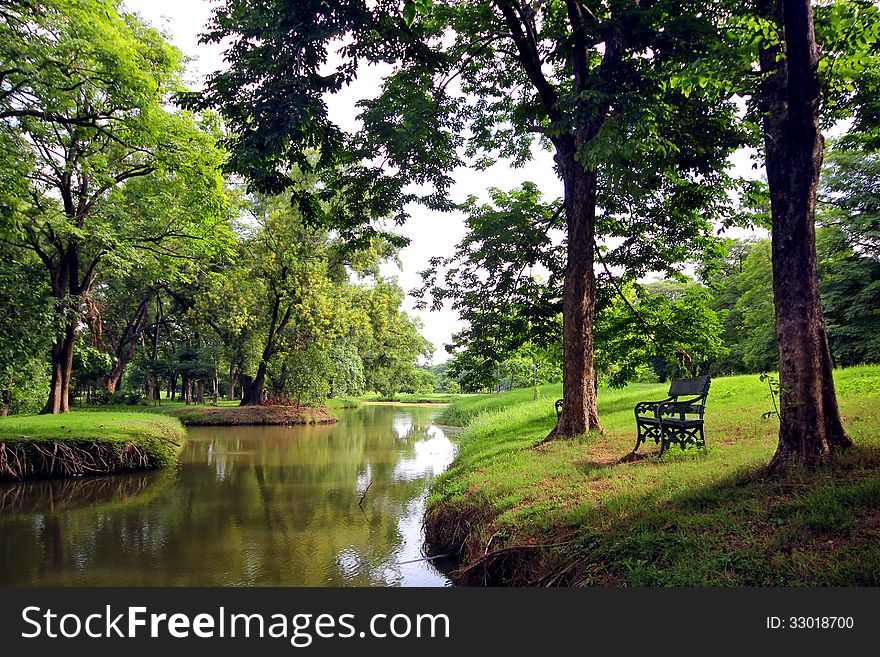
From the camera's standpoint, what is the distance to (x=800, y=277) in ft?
16.8

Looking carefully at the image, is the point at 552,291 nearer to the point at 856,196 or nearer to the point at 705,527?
the point at 705,527

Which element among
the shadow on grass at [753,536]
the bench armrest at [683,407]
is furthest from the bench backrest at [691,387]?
the shadow on grass at [753,536]

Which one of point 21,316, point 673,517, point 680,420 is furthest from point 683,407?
point 21,316

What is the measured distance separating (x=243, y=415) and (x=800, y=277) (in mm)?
26543

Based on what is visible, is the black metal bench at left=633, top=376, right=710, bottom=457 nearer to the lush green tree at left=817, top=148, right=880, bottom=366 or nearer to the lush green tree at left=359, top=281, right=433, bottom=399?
the lush green tree at left=817, top=148, right=880, bottom=366

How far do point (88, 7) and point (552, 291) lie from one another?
12.8m

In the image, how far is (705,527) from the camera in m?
4.11

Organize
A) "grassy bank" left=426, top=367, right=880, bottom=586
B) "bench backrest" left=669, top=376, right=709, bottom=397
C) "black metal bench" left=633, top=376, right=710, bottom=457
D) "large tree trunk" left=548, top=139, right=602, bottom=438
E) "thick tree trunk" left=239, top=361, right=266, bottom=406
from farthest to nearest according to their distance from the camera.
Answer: "thick tree trunk" left=239, top=361, right=266, bottom=406 < "large tree trunk" left=548, top=139, right=602, bottom=438 < "bench backrest" left=669, top=376, right=709, bottom=397 < "black metal bench" left=633, top=376, right=710, bottom=457 < "grassy bank" left=426, top=367, right=880, bottom=586

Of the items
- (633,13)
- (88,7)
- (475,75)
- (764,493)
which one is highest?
(88,7)

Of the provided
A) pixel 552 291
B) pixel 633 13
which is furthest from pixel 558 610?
pixel 552 291

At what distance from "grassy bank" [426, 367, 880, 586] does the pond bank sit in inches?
852

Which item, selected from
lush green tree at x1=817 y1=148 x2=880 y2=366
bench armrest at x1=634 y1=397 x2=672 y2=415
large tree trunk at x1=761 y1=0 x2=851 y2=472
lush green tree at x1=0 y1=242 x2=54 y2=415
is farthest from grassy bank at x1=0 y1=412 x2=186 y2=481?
lush green tree at x1=817 y1=148 x2=880 y2=366

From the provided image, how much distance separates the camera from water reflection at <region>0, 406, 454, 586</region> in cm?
625

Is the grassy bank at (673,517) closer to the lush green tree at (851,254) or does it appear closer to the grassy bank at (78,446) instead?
the grassy bank at (78,446)
